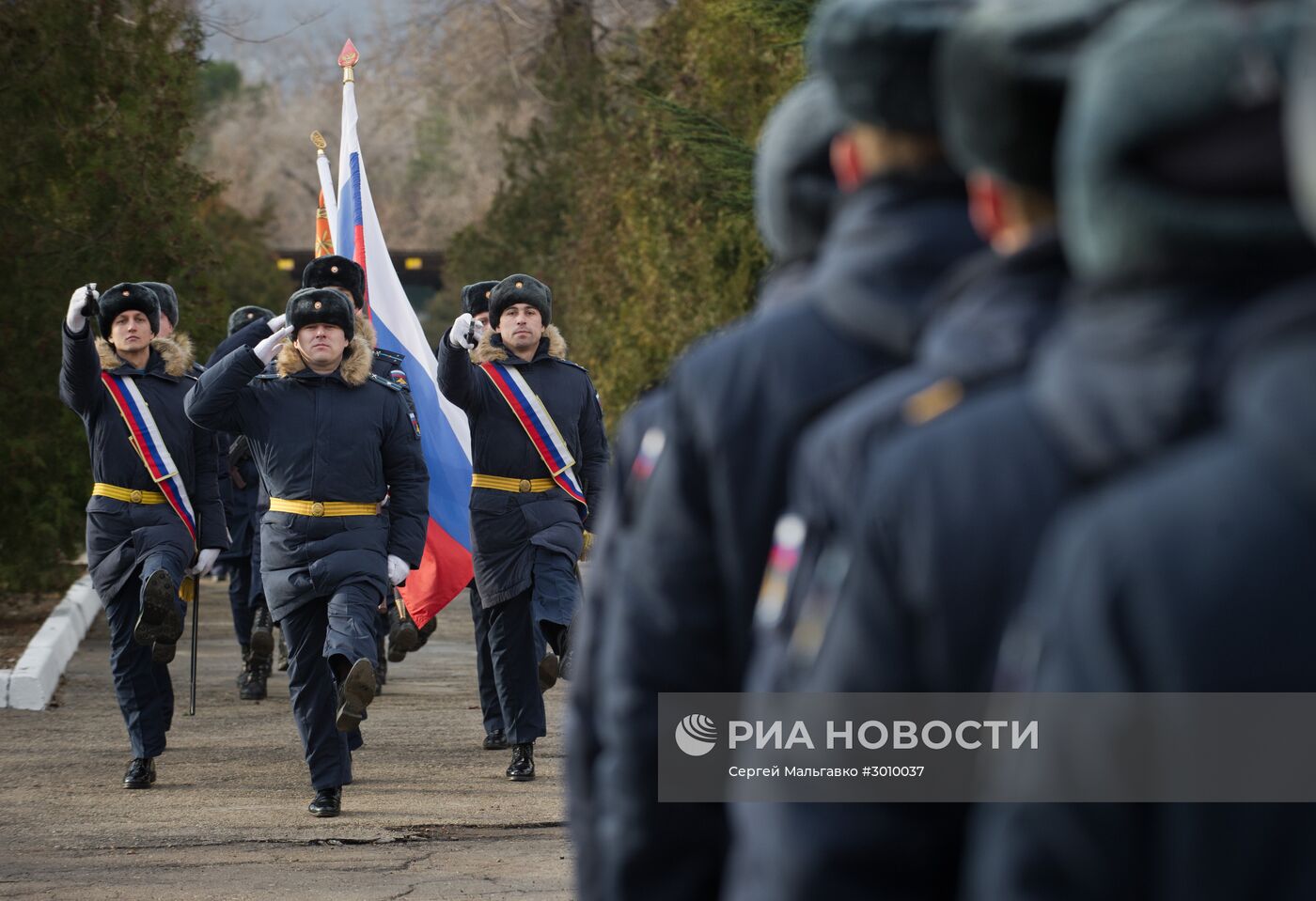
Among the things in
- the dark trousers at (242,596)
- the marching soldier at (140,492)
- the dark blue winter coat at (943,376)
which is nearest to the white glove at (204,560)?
the marching soldier at (140,492)

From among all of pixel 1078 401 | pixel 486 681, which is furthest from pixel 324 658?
pixel 1078 401

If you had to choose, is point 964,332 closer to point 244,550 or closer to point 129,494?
point 129,494

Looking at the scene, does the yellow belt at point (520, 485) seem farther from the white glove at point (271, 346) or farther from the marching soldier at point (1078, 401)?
the marching soldier at point (1078, 401)

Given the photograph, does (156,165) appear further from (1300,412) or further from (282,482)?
(1300,412)

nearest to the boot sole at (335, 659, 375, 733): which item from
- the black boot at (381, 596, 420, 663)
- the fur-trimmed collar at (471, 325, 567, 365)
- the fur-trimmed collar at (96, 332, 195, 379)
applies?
the black boot at (381, 596, 420, 663)

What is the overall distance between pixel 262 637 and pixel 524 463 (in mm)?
2150

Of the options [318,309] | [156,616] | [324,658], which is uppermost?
[318,309]

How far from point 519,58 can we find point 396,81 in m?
7.01

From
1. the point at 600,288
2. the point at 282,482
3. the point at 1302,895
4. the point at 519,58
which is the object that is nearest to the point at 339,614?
the point at 282,482

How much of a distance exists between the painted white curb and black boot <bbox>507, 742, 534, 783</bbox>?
335 cm

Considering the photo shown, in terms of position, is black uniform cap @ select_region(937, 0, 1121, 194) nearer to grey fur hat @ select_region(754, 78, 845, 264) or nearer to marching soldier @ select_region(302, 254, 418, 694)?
grey fur hat @ select_region(754, 78, 845, 264)

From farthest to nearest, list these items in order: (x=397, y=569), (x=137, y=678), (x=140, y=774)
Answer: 1. (x=137, y=678)
2. (x=140, y=774)
3. (x=397, y=569)

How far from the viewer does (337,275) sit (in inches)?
438

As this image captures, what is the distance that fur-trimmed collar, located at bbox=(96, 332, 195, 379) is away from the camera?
9.95 m
